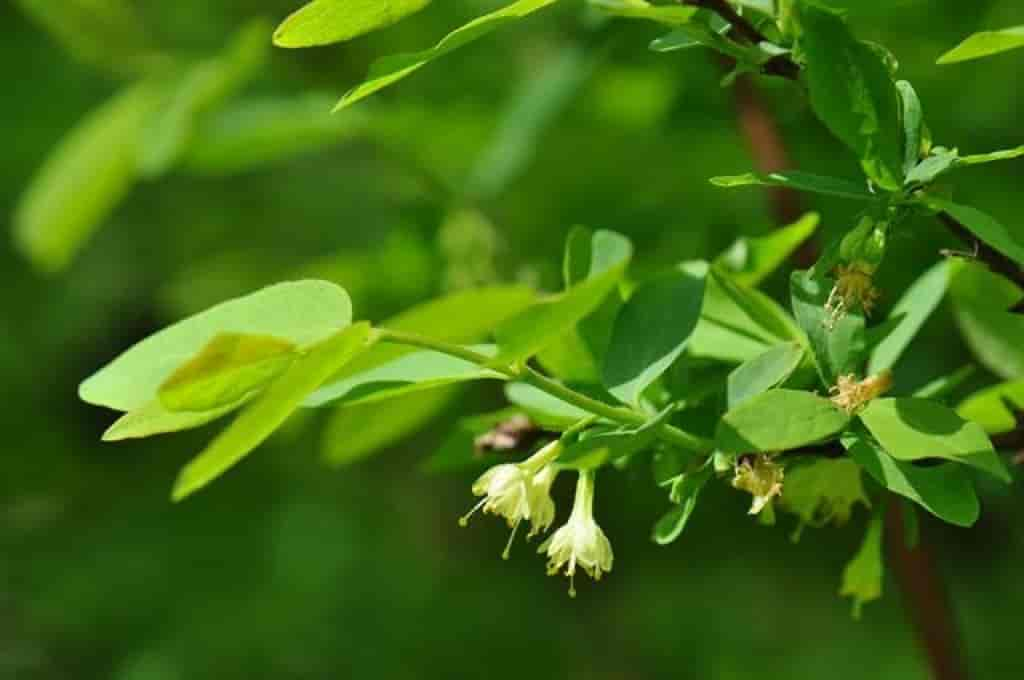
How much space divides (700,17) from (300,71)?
109cm

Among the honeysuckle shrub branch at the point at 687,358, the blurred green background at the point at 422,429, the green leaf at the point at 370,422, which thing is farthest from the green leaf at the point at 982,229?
the blurred green background at the point at 422,429

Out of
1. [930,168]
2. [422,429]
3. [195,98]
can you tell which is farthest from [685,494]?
[422,429]

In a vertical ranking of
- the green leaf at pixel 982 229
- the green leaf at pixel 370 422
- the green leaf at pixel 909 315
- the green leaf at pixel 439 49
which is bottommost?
the green leaf at pixel 370 422

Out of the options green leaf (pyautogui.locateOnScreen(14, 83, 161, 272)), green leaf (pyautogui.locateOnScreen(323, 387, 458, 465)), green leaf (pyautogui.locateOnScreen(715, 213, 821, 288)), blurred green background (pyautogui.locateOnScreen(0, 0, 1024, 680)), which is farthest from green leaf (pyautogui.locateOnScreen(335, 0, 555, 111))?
green leaf (pyautogui.locateOnScreen(14, 83, 161, 272))

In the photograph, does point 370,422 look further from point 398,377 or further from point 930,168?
point 930,168

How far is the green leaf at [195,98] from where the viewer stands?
1136mm

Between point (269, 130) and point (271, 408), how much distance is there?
2.37 feet

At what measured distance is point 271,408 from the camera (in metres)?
0.52

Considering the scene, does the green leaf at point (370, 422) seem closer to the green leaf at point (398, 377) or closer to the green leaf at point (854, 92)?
the green leaf at point (398, 377)

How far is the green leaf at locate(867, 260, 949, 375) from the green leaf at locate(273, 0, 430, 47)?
243 millimetres

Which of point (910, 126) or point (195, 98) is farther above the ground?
point (910, 126)

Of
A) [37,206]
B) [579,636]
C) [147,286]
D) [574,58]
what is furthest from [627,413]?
[147,286]

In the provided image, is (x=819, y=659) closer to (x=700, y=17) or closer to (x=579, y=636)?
(x=579, y=636)

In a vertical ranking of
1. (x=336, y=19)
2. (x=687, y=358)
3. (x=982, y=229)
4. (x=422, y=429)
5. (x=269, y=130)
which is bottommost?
(x=422, y=429)
